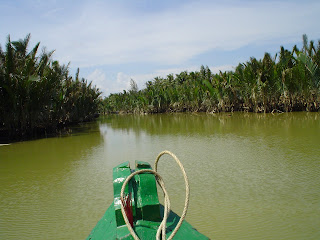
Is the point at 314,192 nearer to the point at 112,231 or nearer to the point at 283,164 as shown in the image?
the point at 283,164

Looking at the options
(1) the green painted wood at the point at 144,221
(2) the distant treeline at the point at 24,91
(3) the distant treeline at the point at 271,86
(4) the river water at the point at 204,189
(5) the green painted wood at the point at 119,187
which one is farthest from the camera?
(3) the distant treeline at the point at 271,86

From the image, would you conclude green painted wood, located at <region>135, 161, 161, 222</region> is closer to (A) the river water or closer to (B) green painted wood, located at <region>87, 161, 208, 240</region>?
(B) green painted wood, located at <region>87, 161, 208, 240</region>

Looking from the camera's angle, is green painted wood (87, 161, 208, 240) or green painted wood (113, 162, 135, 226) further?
green painted wood (113, 162, 135, 226)

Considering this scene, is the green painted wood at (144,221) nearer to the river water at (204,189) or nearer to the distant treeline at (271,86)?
the river water at (204,189)

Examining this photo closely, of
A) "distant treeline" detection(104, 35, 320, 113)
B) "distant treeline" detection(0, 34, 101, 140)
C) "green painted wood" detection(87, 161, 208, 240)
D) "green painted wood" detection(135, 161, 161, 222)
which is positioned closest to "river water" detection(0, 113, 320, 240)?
"green painted wood" detection(87, 161, 208, 240)

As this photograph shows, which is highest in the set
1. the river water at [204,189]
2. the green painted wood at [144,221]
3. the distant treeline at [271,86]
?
the distant treeline at [271,86]

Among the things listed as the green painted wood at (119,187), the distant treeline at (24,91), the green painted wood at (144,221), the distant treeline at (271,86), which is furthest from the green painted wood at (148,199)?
the distant treeline at (271,86)

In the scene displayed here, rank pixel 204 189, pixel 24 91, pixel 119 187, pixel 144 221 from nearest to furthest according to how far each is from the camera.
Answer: pixel 144 221
pixel 119 187
pixel 204 189
pixel 24 91

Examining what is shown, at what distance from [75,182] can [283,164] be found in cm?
448

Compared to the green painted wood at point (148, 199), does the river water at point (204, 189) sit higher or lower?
lower

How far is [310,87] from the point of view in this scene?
57.1ft

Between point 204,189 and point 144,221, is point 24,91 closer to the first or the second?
point 204,189

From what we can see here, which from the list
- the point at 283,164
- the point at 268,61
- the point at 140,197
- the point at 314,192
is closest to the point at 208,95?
the point at 268,61

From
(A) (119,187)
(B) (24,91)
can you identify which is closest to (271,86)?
(B) (24,91)
